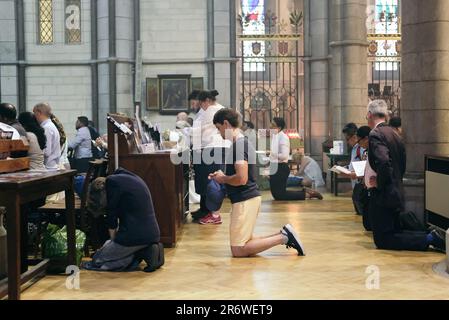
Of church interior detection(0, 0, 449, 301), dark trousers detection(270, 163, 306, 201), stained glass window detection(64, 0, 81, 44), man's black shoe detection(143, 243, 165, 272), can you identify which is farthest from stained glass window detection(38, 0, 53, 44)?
man's black shoe detection(143, 243, 165, 272)

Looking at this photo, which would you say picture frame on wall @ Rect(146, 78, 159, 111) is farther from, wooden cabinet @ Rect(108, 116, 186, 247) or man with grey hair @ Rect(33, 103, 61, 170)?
wooden cabinet @ Rect(108, 116, 186, 247)

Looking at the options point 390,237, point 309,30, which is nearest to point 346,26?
point 309,30

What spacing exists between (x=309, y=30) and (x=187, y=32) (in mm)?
2872

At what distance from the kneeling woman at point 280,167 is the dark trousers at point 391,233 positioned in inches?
194

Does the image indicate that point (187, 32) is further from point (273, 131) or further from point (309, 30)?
point (273, 131)

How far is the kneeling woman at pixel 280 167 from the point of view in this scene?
41.2 ft

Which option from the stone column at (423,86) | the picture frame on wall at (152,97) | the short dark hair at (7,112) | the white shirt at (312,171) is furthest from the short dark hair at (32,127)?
the picture frame on wall at (152,97)

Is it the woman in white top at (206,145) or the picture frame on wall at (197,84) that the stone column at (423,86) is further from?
the picture frame on wall at (197,84)

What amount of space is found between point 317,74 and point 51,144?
9.00 meters

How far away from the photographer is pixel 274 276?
20.4ft

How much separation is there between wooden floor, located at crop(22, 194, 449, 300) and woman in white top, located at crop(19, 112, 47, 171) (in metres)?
1.62

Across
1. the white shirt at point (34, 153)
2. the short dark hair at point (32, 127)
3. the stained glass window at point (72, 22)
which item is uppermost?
the stained glass window at point (72, 22)

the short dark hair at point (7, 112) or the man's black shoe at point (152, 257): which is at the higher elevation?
the short dark hair at point (7, 112)

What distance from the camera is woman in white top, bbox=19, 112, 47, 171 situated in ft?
24.4
